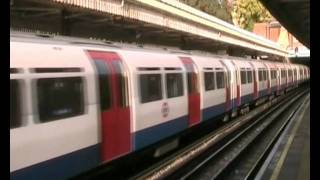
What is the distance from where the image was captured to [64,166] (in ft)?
30.3

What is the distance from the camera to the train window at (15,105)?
25.6ft

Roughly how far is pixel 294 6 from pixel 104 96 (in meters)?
12.1

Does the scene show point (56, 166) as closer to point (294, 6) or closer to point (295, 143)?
point (295, 143)

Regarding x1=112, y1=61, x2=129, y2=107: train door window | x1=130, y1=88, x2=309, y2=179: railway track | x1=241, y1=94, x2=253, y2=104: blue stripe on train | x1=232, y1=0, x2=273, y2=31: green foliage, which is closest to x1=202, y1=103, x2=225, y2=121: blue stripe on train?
x1=130, y1=88, x2=309, y2=179: railway track

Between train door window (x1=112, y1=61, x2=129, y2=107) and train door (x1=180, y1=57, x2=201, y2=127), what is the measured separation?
16.9 ft

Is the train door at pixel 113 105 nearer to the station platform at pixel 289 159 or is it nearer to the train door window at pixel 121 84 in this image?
the train door window at pixel 121 84

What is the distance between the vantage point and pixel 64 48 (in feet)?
31.7

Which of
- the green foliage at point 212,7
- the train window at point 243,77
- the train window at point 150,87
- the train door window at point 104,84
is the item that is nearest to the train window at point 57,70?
the train door window at point 104,84

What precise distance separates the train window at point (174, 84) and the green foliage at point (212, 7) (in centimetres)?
7228

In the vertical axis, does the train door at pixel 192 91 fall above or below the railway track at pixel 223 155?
above

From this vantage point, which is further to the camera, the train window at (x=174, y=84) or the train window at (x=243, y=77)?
the train window at (x=243, y=77)

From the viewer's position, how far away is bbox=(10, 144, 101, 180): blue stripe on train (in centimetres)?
809

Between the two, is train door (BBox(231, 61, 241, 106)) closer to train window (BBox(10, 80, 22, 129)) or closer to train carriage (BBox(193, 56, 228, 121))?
train carriage (BBox(193, 56, 228, 121))

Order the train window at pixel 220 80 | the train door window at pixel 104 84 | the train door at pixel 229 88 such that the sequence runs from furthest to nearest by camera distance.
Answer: the train door at pixel 229 88 → the train window at pixel 220 80 → the train door window at pixel 104 84
